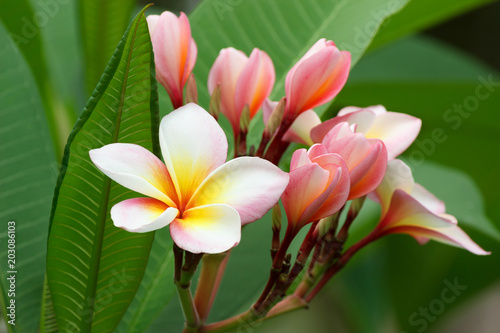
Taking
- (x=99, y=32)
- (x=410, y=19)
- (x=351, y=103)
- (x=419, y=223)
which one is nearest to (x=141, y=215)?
(x=419, y=223)

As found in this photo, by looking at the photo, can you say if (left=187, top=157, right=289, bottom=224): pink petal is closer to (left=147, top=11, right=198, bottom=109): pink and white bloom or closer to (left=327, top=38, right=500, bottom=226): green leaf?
(left=147, top=11, right=198, bottom=109): pink and white bloom

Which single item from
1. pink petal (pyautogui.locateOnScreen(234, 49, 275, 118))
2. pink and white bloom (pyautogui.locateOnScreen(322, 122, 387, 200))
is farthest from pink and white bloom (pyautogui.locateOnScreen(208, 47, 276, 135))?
pink and white bloom (pyautogui.locateOnScreen(322, 122, 387, 200))

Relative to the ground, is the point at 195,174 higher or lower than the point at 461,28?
higher

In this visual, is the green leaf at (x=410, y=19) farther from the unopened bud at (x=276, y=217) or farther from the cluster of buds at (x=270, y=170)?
the unopened bud at (x=276, y=217)

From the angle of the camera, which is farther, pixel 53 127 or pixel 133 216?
pixel 53 127

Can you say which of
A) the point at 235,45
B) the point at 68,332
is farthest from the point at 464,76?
the point at 68,332

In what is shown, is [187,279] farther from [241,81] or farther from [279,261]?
[241,81]

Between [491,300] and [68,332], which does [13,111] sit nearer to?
[68,332]
